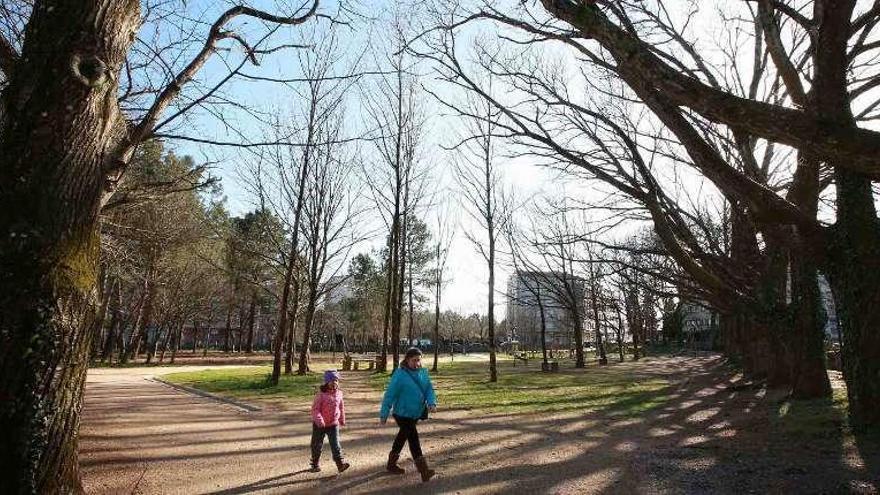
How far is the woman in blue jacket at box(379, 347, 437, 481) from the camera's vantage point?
21.1 ft

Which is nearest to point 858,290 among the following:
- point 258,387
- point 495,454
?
point 495,454

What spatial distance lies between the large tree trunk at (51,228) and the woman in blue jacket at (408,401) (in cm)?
351

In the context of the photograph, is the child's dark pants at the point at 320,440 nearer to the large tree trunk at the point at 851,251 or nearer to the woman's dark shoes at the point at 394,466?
the woman's dark shoes at the point at 394,466

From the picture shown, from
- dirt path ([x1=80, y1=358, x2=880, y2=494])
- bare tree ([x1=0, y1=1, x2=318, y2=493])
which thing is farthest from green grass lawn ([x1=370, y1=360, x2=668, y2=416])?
bare tree ([x1=0, y1=1, x2=318, y2=493])

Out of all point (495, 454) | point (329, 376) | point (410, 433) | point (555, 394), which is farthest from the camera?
point (555, 394)

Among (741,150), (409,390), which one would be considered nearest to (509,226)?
(741,150)

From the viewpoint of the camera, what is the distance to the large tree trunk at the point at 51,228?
10.4ft

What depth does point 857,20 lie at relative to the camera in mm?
8375

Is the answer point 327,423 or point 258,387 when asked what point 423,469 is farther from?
point 258,387

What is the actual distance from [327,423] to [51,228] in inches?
172

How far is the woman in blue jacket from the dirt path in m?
0.36

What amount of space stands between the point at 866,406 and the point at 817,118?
4.16 m

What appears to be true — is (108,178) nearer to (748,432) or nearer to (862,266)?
(862,266)

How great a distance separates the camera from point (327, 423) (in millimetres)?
6906
